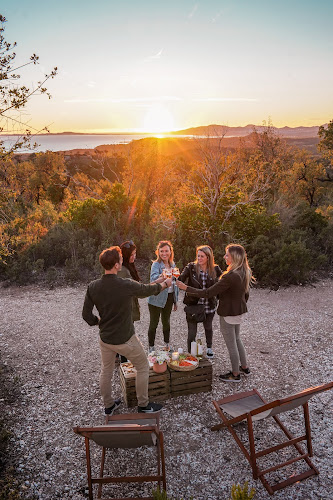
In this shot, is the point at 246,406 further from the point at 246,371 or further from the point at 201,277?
the point at 201,277

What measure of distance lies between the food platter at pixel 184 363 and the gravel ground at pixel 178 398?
53 cm

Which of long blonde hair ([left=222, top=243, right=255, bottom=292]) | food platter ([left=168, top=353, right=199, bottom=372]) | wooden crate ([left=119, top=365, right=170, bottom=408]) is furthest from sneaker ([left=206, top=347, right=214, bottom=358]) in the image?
long blonde hair ([left=222, top=243, right=255, bottom=292])

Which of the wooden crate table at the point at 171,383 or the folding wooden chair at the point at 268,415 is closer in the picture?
the folding wooden chair at the point at 268,415

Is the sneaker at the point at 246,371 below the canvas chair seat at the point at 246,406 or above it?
below

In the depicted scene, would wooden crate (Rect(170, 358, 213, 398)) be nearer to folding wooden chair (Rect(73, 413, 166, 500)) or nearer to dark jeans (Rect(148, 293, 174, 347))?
dark jeans (Rect(148, 293, 174, 347))

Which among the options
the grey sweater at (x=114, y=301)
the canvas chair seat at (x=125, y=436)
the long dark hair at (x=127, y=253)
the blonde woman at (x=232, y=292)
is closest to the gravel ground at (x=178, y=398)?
the canvas chair seat at (x=125, y=436)

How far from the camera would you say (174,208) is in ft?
39.5

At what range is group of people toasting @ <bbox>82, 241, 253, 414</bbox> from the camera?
3.85m

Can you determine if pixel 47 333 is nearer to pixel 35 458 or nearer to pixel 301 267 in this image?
pixel 35 458

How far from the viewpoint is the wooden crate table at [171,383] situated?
15.5 ft

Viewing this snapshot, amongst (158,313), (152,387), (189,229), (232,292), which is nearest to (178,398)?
(152,387)

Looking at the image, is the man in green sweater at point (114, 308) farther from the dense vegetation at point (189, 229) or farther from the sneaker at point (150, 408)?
the dense vegetation at point (189, 229)

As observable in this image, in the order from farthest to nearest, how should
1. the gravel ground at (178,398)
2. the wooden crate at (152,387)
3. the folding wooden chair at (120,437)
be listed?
the wooden crate at (152,387) < the gravel ground at (178,398) < the folding wooden chair at (120,437)

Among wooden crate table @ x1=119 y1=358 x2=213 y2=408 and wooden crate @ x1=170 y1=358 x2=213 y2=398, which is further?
wooden crate @ x1=170 y1=358 x2=213 y2=398
